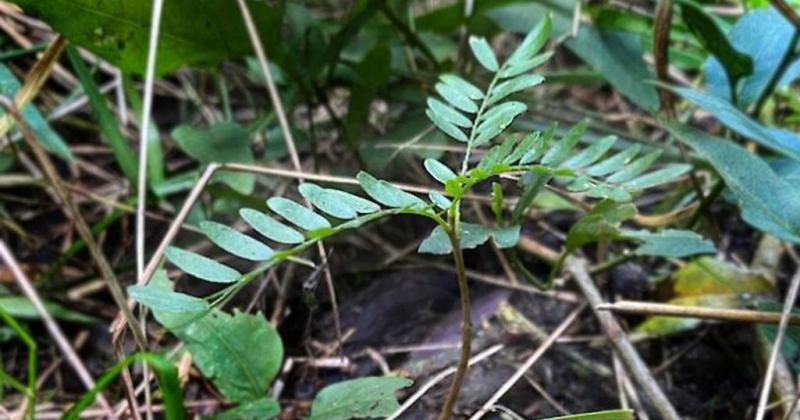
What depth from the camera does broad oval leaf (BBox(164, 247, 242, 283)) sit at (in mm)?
615

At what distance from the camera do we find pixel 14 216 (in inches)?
47.7

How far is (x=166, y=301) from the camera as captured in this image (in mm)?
607

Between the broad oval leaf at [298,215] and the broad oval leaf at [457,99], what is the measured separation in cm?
17

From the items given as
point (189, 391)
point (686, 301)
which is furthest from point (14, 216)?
point (686, 301)

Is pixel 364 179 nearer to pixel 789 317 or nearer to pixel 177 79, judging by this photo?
pixel 789 317

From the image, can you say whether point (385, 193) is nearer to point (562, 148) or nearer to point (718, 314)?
point (562, 148)

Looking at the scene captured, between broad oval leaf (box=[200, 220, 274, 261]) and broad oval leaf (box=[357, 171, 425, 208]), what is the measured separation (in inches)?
3.3

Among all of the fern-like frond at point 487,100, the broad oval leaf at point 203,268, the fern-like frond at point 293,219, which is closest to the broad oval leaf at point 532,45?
the fern-like frond at point 487,100

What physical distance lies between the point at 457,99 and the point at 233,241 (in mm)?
229

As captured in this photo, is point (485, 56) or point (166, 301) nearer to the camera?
point (166, 301)

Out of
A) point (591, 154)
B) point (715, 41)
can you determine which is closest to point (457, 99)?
point (591, 154)

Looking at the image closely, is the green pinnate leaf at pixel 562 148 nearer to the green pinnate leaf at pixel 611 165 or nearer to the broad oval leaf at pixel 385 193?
the green pinnate leaf at pixel 611 165

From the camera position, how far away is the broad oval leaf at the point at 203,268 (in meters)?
0.61

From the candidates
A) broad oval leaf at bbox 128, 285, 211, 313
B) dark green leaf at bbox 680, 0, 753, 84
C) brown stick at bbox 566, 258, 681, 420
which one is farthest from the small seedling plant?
dark green leaf at bbox 680, 0, 753, 84
